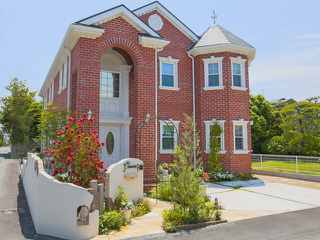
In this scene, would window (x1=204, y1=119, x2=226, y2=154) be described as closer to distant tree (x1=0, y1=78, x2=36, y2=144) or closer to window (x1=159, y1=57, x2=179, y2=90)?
window (x1=159, y1=57, x2=179, y2=90)

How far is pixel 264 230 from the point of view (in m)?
6.20

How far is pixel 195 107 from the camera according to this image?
15.0 meters

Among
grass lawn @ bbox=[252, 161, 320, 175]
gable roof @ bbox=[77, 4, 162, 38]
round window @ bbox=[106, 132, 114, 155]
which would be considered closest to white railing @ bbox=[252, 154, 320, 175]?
grass lawn @ bbox=[252, 161, 320, 175]

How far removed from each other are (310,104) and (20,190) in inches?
1012

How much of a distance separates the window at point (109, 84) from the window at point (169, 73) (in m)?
2.50

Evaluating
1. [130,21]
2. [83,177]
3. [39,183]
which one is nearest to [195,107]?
[130,21]

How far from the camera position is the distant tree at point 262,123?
1115 inches

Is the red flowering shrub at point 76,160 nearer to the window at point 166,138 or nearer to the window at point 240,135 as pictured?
the window at point 166,138

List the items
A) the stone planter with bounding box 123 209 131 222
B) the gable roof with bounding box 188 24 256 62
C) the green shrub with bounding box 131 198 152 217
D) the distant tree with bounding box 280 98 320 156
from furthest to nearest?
1. the distant tree with bounding box 280 98 320 156
2. the gable roof with bounding box 188 24 256 62
3. the green shrub with bounding box 131 198 152 217
4. the stone planter with bounding box 123 209 131 222

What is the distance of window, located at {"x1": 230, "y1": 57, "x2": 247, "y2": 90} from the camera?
14641 millimetres

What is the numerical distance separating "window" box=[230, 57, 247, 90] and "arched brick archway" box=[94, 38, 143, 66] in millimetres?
6095

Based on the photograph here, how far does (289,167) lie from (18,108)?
114ft

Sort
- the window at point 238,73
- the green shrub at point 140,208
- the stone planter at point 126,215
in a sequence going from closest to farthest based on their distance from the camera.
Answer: the stone planter at point 126,215
the green shrub at point 140,208
the window at point 238,73

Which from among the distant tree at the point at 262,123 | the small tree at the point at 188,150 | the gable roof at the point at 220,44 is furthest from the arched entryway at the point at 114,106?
the distant tree at the point at 262,123
